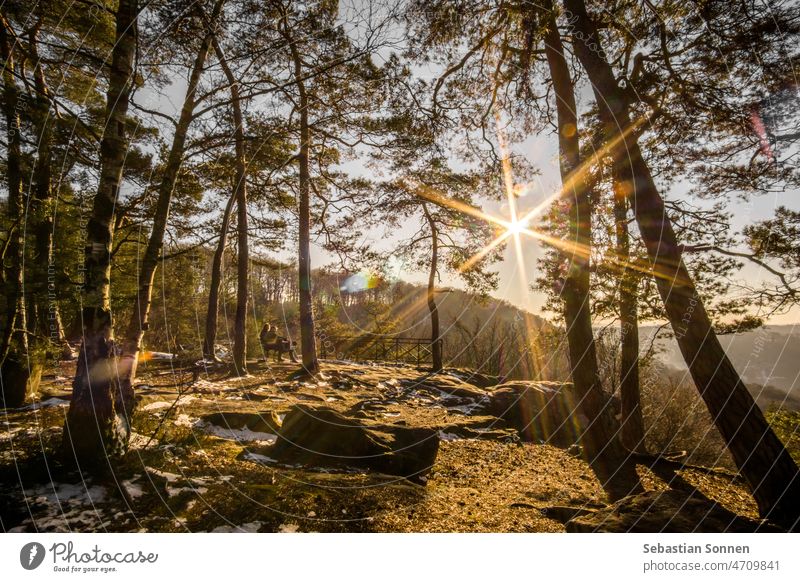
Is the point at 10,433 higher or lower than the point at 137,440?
higher

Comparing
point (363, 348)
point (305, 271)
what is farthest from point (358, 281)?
point (363, 348)

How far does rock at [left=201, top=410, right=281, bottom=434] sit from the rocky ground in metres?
0.02

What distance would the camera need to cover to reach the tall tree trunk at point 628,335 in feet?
21.6

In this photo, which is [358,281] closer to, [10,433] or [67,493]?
[10,433]

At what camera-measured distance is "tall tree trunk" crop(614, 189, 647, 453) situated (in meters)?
6.57

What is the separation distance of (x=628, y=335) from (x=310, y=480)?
9.05m

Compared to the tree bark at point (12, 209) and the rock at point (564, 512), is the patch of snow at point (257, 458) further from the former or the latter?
the rock at point (564, 512)

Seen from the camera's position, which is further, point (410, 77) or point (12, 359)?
point (410, 77)

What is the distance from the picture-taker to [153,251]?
179 inches

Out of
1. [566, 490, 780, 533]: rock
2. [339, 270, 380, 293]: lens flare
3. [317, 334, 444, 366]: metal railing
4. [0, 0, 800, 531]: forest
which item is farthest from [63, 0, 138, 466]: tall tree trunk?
[317, 334, 444, 366]: metal railing

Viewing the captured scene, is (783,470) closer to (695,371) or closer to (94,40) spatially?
(695,371)

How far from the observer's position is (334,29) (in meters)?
5.65

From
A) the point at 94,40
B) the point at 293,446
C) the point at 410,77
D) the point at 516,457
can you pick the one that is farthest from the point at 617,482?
the point at 94,40
